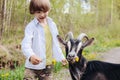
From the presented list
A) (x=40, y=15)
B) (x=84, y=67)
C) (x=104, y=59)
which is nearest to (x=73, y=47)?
(x=84, y=67)

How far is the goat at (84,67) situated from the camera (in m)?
6.32

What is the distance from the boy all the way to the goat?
42 centimetres

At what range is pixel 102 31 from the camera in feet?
80.2

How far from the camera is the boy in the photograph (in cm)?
563

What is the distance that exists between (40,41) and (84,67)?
101 cm

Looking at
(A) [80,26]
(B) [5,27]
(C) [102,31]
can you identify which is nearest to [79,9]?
(A) [80,26]

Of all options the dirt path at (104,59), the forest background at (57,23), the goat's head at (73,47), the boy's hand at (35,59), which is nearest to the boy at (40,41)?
the boy's hand at (35,59)

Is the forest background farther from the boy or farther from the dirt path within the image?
the boy

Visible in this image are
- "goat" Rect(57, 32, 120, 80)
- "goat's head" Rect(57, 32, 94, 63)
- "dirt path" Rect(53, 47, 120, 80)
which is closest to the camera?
"goat's head" Rect(57, 32, 94, 63)

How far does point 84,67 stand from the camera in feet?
A: 21.0

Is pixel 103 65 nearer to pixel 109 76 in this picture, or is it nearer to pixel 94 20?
pixel 109 76

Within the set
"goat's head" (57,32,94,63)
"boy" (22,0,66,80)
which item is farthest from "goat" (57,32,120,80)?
"boy" (22,0,66,80)

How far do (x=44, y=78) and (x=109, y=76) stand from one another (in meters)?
1.17

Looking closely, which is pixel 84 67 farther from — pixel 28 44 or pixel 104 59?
pixel 104 59
